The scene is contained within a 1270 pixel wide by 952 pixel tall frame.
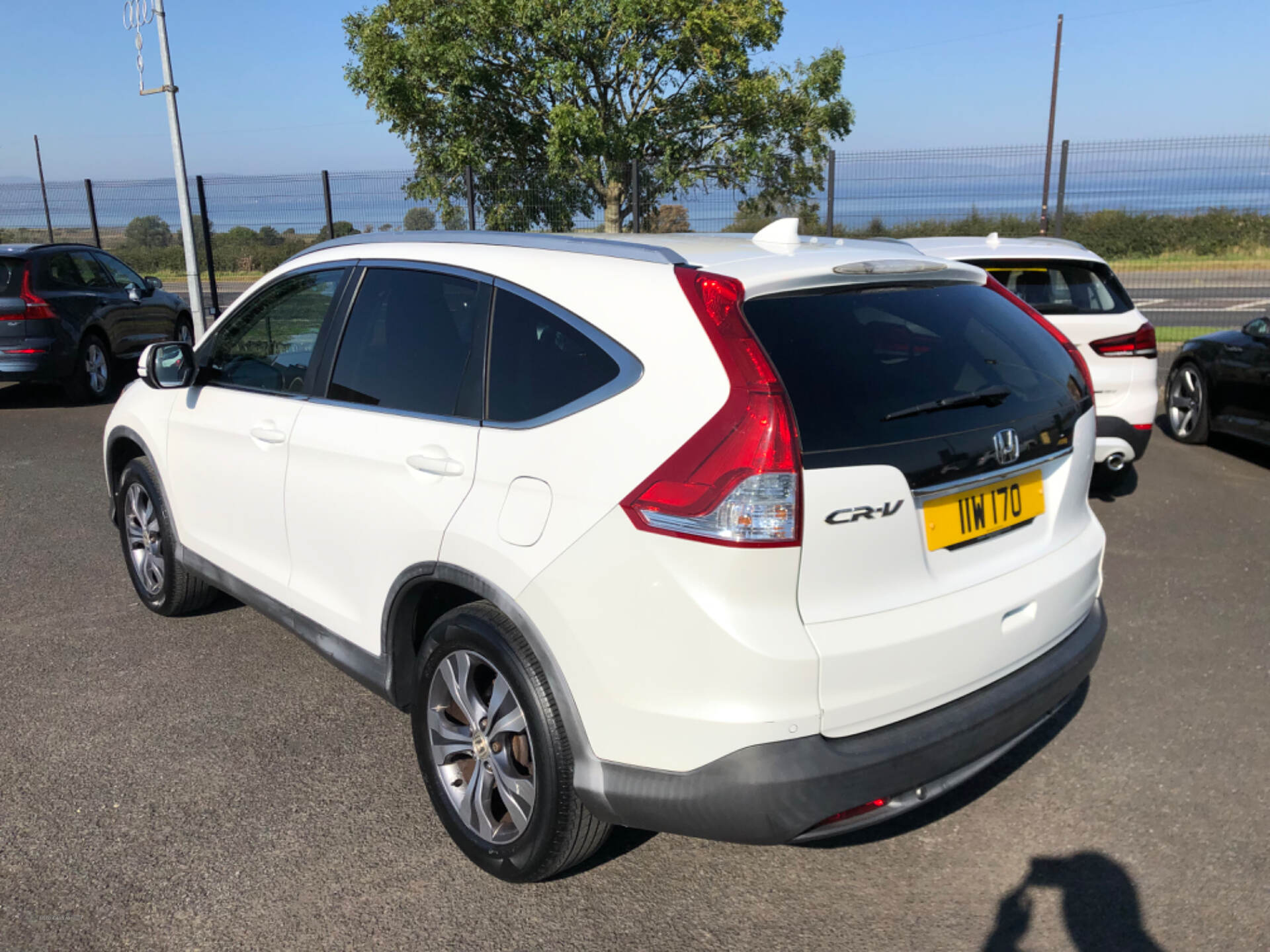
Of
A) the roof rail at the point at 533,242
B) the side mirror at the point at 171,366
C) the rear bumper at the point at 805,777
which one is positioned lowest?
the rear bumper at the point at 805,777

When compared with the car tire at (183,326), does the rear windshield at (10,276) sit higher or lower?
higher

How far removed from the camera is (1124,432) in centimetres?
611

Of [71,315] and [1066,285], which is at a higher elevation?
[1066,285]

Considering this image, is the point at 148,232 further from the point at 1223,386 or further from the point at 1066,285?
the point at 1223,386

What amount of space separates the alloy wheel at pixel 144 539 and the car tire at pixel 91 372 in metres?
6.82

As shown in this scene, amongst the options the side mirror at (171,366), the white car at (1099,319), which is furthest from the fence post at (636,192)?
the side mirror at (171,366)

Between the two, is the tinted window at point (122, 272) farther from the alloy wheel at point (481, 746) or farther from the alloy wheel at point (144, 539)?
the alloy wheel at point (481, 746)

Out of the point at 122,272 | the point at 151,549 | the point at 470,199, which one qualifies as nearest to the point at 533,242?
the point at 151,549

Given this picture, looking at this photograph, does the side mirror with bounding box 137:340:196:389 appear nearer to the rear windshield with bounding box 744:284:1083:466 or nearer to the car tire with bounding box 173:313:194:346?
the rear windshield with bounding box 744:284:1083:466

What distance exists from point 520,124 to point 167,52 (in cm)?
987

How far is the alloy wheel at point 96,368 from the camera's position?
10.9m

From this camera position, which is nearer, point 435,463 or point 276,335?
point 435,463

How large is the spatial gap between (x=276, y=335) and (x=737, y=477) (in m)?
2.40

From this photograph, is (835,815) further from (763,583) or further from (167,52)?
(167,52)
